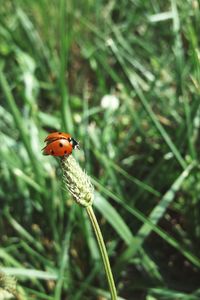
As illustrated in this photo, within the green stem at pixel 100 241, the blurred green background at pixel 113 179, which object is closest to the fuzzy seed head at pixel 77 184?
the green stem at pixel 100 241

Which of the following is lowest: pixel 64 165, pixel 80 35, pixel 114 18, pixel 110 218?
pixel 64 165

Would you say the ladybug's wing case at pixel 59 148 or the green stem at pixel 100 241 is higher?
the ladybug's wing case at pixel 59 148

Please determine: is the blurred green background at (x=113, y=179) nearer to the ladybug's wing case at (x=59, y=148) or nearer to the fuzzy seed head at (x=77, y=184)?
the ladybug's wing case at (x=59, y=148)

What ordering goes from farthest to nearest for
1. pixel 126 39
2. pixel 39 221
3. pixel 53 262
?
pixel 126 39 < pixel 39 221 < pixel 53 262

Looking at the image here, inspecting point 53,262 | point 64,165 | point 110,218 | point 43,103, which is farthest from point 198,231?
point 43,103

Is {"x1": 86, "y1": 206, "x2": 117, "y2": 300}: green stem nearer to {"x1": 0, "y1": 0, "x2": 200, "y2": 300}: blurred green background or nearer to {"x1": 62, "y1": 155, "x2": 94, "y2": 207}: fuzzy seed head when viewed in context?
{"x1": 62, "y1": 155, "x2": 94, "y2": 207}: fuzzy seed head

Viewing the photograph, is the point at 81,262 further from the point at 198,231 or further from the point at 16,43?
the point at 16,43

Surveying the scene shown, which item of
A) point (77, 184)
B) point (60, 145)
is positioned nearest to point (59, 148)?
point (60, 145)

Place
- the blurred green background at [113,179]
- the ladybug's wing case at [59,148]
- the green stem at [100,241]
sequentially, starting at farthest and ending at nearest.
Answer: the blurred green background at [113,179] → the ladybug's wing case at [59,148] → the green stem at [100,241]
